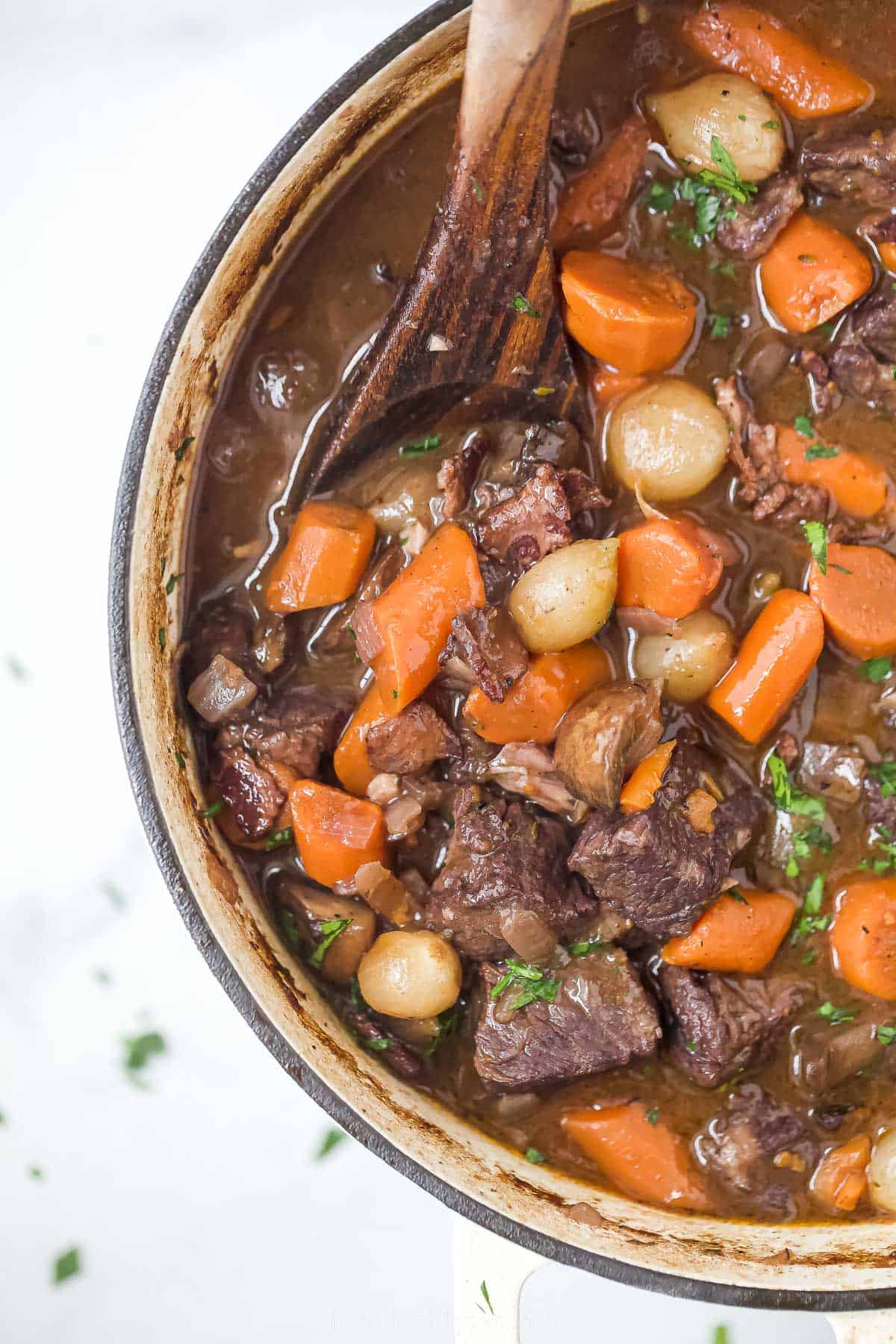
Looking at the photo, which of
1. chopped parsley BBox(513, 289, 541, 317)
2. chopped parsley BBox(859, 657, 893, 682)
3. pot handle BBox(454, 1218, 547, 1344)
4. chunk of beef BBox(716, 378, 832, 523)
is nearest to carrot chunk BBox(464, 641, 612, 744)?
chunk of beef BBox(716, 378, 832, 523)

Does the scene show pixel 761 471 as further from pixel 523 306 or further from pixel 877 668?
pixel 523 306

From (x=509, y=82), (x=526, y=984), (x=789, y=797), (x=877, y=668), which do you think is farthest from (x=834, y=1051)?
(x=509, y=82)

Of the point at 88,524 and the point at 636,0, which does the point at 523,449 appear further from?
the point at 88,524

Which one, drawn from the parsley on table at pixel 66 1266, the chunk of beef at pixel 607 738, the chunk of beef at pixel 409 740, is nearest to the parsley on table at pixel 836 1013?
the chunk of beef at pixel 607 738

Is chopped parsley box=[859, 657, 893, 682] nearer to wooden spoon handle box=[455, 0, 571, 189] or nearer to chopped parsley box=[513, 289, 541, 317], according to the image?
chopped parsley box=[513, 289, 541, 317]

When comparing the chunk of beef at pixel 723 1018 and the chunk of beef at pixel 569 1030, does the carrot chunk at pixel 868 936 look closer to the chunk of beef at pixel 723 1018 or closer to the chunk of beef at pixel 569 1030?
the chunk of beef at pixel 723 1018
